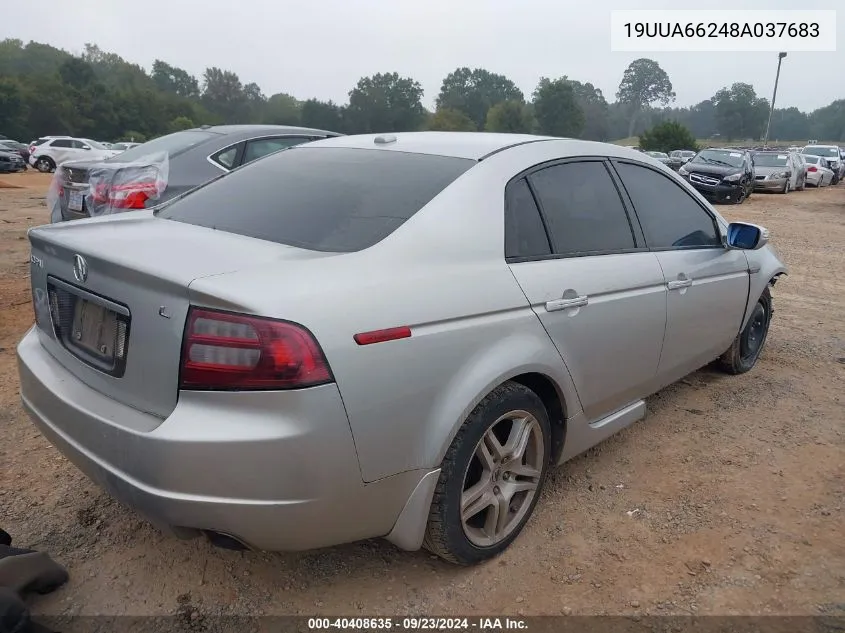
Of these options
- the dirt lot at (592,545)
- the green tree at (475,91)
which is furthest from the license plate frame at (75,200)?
the green tree at (475,91)

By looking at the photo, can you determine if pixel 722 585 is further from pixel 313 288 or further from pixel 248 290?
pixel 248 290

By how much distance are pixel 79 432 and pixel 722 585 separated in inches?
92.6

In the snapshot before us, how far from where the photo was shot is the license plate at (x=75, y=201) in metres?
5.73

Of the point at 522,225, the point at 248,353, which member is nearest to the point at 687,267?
the point at 522,225

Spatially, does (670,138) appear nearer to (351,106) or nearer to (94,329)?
(351,106)

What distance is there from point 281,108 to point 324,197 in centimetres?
7931

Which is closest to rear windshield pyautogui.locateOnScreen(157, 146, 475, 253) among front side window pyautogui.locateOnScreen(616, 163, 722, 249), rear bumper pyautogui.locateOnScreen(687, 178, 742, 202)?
front side window pyautogui.locateOnScreen(616, 163, 722, 249)

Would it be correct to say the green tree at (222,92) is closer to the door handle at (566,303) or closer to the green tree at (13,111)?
the green tree at (13,111)

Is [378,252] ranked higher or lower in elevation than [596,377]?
higher

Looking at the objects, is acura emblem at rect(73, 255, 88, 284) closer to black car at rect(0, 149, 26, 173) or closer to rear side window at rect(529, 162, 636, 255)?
rear side window at rect(529, 162, 636, 255)

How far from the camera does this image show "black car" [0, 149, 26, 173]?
77.6 ft

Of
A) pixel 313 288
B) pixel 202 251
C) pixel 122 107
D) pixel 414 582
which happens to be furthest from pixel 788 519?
pixel 122 107

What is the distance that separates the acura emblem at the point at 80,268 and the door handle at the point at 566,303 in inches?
65.4

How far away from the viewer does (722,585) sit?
2434 millimetres
